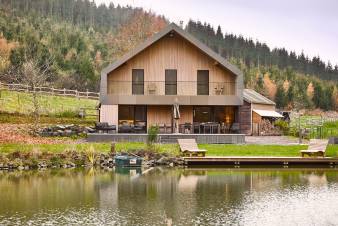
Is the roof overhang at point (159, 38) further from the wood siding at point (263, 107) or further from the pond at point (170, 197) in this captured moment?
the pond at point (170, 197)

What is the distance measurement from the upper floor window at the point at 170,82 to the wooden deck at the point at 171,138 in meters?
5.08

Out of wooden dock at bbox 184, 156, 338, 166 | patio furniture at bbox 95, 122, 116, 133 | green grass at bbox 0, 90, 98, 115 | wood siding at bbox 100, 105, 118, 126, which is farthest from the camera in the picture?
green grass at bbox 0, 90, 98, 115

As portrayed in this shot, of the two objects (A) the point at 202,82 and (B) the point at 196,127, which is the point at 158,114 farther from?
(A) the point at 202,82

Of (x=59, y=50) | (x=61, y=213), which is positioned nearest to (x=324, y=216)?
(x=61, y=213)

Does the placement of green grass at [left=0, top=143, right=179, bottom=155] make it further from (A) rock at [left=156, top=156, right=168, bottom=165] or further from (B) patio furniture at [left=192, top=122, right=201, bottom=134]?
(B) patio furniture at [left=192, top=122, right=201, bottom=134]

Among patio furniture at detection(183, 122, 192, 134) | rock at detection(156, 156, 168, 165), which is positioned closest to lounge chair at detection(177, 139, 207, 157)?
rock at detection(156, 156, 168, 165)

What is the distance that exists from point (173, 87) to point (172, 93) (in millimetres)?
407

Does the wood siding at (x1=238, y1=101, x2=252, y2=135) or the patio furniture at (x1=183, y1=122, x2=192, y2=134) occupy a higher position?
the wood siding at (x1=238, y1=101, x2=252, y2=135)

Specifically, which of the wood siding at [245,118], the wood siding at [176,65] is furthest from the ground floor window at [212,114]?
the wood siding at [245,118]

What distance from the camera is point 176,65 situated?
40688 millimetres

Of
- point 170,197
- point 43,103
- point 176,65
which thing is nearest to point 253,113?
point 176,65

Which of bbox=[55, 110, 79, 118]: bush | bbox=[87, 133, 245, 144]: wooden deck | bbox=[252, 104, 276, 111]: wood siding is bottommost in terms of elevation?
bbox=[87, 133, 245, 144]: wooden deck

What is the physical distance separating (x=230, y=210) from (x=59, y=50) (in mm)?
69256

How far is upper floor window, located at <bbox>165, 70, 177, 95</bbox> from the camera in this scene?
132 ft
